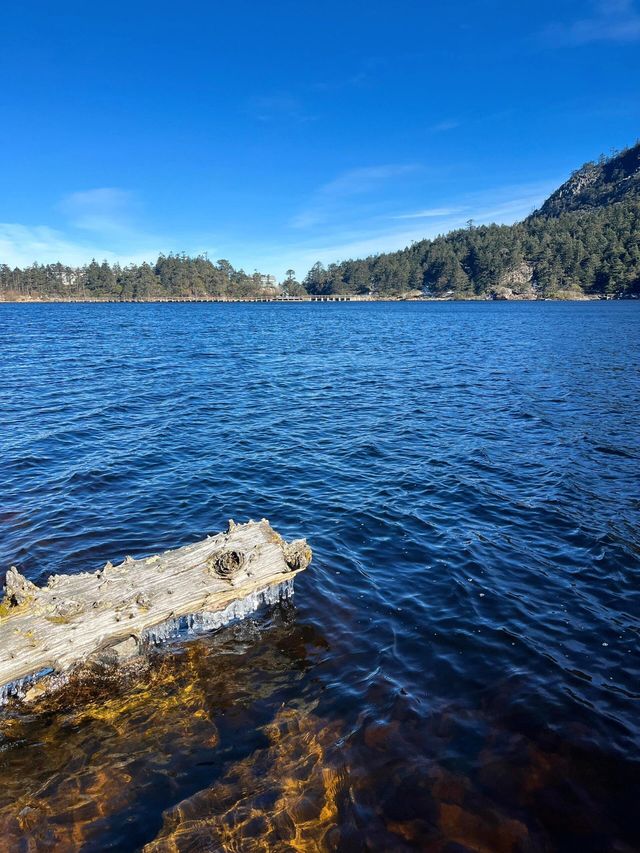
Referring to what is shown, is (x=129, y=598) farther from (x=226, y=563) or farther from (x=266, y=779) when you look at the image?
(x=266, y=779)

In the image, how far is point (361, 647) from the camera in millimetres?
8656

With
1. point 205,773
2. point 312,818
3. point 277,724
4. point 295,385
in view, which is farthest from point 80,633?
point 295,385

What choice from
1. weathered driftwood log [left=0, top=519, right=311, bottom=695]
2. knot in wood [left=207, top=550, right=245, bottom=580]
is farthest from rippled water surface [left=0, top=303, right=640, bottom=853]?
knot in wood [left=207, top=550, right=245, bottom=580]

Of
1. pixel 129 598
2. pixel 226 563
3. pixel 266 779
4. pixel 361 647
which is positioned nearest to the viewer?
pixel 266 779

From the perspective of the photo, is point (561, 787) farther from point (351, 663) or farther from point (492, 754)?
point (351, 663)

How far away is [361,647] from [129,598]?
4.25 m

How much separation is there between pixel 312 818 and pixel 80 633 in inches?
161

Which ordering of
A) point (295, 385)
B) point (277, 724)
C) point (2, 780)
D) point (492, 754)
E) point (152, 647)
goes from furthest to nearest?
point (295, 385), point (152, 647), point (277, 724), point (492, 754), point (2, 780)

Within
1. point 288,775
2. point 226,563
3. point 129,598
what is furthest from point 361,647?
point 129,598

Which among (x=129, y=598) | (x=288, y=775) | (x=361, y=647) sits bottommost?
(x=361, y=647)

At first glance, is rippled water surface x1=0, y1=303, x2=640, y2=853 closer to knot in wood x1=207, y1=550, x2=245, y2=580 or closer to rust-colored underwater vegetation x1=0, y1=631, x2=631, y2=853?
rust-colored underwater vegetation x1=0, y1=631, x2=631, y2=853

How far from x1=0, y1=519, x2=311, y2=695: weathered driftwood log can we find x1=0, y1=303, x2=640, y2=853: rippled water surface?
0.97 m

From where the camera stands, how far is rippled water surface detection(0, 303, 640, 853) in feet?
18.7

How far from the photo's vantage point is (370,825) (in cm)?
560
